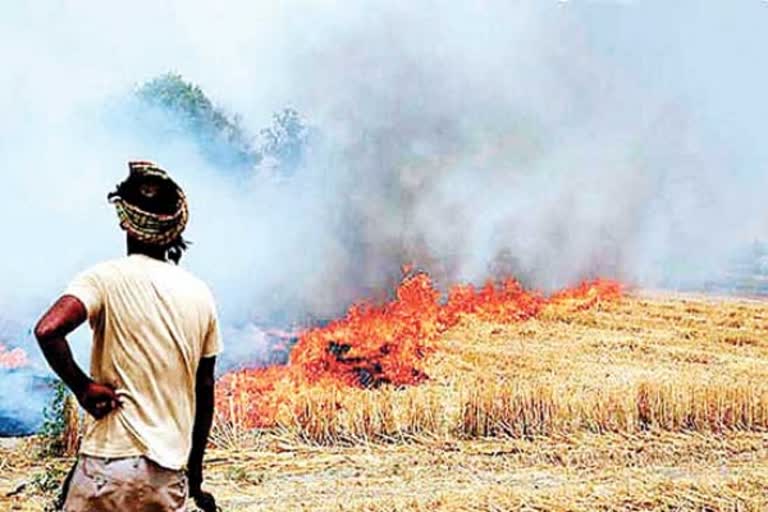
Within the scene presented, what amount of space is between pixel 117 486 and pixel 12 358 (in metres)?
5.20

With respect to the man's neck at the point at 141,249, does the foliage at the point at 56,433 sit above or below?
below

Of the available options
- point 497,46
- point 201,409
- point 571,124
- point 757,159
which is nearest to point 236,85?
point 497,46

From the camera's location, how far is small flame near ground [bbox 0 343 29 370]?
7392 millimetres

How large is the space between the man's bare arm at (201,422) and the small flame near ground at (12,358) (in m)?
4.77

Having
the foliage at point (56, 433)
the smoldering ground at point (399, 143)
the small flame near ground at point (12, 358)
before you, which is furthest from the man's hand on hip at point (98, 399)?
the small flame near ground at point (12, 358)

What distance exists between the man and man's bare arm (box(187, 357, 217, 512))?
0.08 m

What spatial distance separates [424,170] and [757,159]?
3.96 metres

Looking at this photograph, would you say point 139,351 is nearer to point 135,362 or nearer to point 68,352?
point 135,362

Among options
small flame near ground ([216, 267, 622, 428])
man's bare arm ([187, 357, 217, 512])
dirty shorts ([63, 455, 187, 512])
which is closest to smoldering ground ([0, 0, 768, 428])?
small flame near ground ([216, 267, 622, 428])

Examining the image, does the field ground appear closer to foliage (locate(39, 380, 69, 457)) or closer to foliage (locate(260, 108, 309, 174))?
foliage (locate(39, 380, 69, 457))

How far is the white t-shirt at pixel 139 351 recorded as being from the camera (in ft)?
9.07

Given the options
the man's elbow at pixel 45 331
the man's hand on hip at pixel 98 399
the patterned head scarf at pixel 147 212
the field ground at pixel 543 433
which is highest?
the patterned head scarf at pixel 147 212

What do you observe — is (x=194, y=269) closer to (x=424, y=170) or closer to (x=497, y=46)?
(x=424, y=170)

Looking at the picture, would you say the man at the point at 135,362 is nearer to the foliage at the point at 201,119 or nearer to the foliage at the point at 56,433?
the foliage at the point at 56,433
